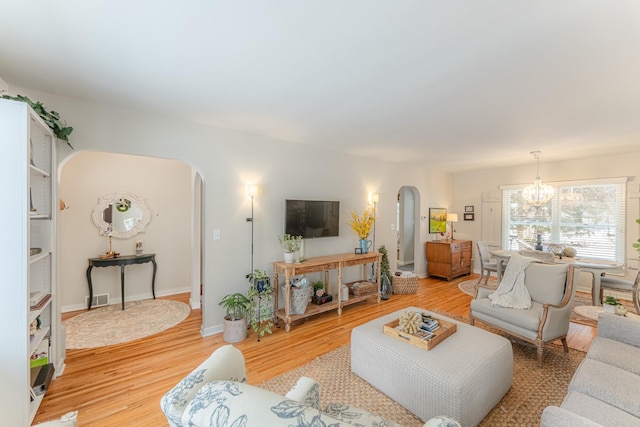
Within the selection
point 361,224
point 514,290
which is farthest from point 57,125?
point 514,290

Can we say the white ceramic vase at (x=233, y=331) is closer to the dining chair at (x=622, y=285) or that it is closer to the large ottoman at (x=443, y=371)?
the large ottoman at (x=443, y=371)

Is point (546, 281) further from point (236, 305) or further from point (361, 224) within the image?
point (236, 305)

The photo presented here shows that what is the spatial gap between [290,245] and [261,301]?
0.84m

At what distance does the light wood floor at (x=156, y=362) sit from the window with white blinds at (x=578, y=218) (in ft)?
7.52

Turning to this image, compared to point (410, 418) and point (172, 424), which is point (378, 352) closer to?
point (410, 418)

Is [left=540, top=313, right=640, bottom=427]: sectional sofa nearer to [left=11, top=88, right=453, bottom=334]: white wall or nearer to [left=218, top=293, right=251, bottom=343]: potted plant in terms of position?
[left=218, top=293, right=251, bottom=343]: potted plant

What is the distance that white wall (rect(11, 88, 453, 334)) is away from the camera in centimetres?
262

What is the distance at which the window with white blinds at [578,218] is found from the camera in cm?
458

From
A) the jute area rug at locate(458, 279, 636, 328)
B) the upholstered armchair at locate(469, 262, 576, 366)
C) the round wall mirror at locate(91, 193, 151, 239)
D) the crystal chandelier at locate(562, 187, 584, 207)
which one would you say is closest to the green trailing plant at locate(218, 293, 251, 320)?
the round wall mirror at locate(91, 193, 151, 239)

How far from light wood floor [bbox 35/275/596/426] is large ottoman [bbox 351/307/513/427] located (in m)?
0.79

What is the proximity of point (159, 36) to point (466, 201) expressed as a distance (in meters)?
6.81

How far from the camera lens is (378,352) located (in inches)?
85.6

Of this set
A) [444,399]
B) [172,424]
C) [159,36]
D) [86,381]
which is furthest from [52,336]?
[444,399]

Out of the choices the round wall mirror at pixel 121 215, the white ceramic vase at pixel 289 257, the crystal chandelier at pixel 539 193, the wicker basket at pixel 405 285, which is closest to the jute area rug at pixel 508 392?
the white ceramic vase at pixel 289 257
